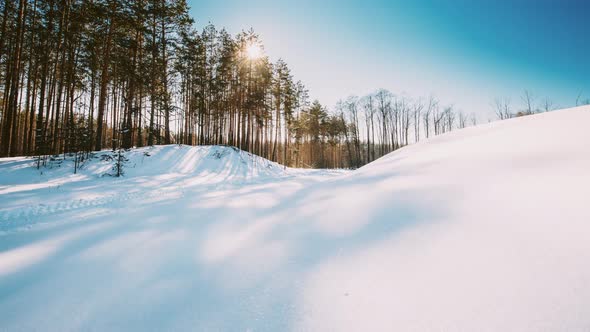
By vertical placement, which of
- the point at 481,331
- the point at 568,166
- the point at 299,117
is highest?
the point at 299,117

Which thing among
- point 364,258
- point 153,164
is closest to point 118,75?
point 153,164

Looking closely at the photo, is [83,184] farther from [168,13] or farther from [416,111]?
[416,111]

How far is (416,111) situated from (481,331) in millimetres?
45892

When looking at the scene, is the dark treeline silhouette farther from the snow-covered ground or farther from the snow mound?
the snow-covered ground

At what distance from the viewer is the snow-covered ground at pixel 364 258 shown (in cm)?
113

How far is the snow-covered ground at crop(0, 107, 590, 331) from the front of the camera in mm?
1126

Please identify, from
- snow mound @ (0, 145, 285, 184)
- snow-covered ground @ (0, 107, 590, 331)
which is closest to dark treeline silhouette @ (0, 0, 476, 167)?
snow mound @ (0, 145, 285, 184)

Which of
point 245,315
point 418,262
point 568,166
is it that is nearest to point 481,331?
point 418,262

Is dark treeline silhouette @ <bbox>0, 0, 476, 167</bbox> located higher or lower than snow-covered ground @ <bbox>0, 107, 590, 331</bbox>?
higher

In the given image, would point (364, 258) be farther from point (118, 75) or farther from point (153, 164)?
point (118, 75)

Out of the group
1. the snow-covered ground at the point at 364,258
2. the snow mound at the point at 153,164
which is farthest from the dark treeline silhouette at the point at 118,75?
the snow-covered ground at the point at 364,258

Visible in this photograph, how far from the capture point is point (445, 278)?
1.26 meters

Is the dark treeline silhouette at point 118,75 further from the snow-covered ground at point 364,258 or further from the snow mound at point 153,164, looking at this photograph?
the snow-covered ground at point 364,258

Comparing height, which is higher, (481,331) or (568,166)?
(568,166)
